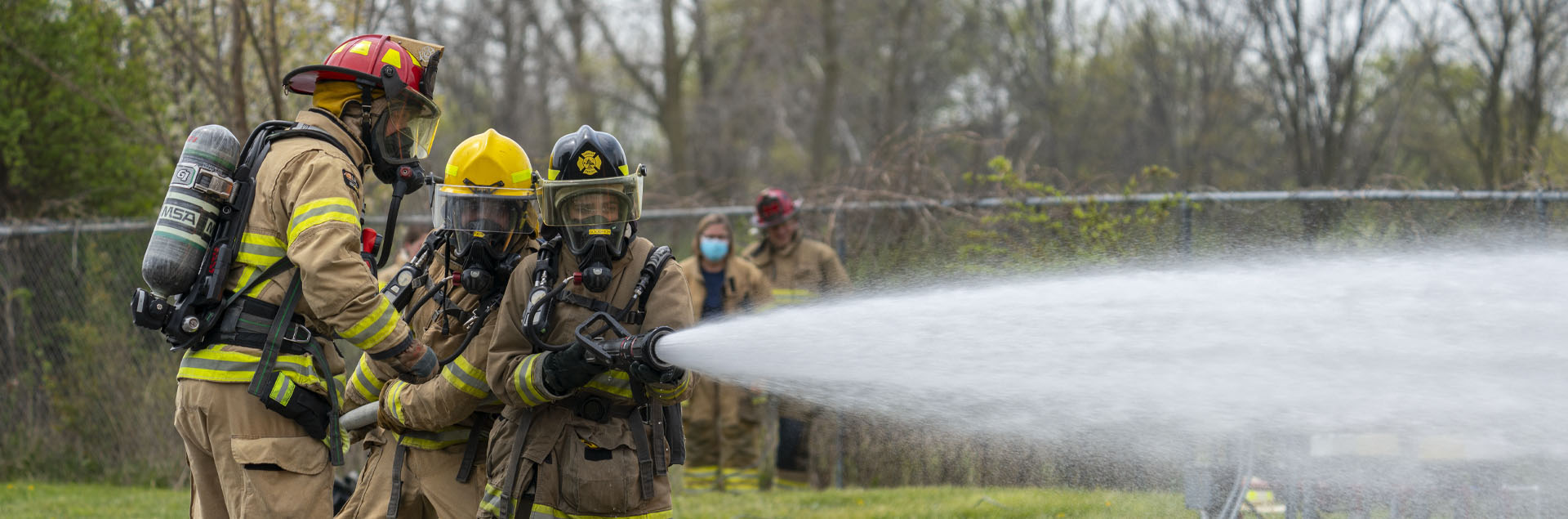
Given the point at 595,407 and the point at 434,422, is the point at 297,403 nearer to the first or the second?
the point at 434,422

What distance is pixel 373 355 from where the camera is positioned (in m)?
3.84

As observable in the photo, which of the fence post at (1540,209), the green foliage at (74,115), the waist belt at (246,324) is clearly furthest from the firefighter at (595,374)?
the green foliage at (74,115)

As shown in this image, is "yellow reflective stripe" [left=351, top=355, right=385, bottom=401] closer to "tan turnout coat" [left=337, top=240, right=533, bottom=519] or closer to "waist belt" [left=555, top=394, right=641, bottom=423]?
"tan turnout coat" [left=337, top=240, right=533, bottom=519]

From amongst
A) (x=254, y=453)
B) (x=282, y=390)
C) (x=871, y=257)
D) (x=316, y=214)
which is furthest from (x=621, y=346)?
(x=871, y=257)

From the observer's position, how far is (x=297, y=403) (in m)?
3.90

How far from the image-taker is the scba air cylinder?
3.85 metres

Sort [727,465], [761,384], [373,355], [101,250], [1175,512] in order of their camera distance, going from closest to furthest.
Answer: [373,355] → [761,384] → [1175,512] → [727,465] → [101,250]

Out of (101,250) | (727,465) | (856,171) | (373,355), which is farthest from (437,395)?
(101,250)

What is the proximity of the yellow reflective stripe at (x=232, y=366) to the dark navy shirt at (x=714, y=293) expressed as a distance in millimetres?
4153

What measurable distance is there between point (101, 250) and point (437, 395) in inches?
242

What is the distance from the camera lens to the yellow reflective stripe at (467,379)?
4.01 metres

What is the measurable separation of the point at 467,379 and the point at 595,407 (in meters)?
0.46

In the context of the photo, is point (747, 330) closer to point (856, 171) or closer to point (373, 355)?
point (373, 355)

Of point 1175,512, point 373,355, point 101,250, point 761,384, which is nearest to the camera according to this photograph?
point 373,355
